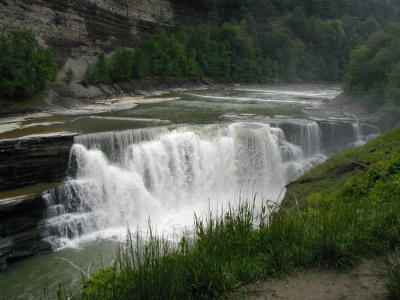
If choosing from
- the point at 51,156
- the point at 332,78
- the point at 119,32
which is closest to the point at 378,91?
the point at 51,156

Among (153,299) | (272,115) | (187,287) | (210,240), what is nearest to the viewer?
(153,299)

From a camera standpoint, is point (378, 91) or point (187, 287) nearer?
point (187, 287)

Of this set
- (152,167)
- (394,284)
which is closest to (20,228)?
(152,167)

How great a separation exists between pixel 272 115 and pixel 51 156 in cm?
1209

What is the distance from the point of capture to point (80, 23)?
1025 inches

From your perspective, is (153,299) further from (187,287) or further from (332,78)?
(332,78)

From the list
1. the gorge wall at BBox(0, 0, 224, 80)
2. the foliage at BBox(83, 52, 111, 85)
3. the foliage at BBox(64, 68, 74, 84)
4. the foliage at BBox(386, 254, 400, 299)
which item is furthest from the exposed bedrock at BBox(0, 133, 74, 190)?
the foliage at BBox(83, 52, 111, 85)

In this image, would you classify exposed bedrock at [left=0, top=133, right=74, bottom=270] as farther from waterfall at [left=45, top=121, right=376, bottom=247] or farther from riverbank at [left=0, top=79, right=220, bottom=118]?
riverbank at [left=0, top=79, right=220, bottom=118]

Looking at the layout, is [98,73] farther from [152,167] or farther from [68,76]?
[152,167]

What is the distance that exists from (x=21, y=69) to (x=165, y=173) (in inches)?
375

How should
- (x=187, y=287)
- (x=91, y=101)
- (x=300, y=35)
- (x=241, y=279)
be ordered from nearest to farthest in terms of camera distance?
1. (x=187, y=287)
2. (x=241, y=279)
3. (x=91, y=101)
4. (x=300, y=35)

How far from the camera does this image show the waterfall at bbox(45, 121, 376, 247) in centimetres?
1037

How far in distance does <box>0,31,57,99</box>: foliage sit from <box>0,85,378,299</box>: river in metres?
1.73

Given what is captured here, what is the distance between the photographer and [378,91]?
63.5ft
